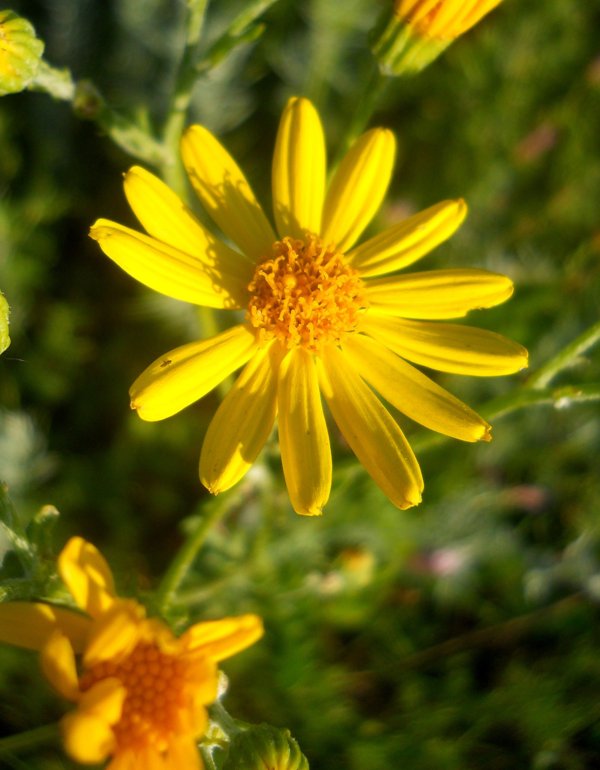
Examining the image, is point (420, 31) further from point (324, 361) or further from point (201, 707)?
point (201, 707)

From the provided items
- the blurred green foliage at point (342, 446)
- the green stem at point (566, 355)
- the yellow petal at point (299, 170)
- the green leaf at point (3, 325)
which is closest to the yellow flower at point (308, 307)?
the yellow petal at point (299, 170)

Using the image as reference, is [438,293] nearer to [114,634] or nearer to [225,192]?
[225,192]

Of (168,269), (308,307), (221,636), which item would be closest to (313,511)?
(221,636)

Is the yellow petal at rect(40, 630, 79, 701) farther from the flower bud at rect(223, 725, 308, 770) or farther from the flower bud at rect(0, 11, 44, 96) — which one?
the flower bud at rect(0, 11, 44, 96)

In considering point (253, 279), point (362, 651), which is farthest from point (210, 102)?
point (362, 651)

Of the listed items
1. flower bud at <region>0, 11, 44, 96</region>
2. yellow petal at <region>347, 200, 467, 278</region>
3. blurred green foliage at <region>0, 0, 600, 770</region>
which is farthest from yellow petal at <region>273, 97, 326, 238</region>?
blurred green foliage at <region>0, 0, 600, 770</region>

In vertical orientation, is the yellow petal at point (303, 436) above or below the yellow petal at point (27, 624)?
above

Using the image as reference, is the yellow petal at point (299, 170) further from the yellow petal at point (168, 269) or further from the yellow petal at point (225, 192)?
the yellow petal at point (168, 269)
